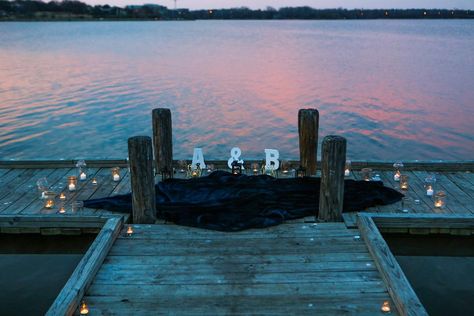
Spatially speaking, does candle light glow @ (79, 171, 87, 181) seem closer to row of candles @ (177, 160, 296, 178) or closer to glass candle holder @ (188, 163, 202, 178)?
row of candles @ (177, 160, 296, 178)

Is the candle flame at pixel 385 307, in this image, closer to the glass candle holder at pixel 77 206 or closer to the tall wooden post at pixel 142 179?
the tall wooden post at pixel 142 179

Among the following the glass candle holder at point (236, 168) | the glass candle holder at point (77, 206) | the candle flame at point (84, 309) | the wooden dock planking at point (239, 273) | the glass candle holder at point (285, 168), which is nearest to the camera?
the candle flame at point (84, 309)

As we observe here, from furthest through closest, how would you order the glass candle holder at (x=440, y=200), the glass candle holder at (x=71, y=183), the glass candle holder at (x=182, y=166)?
the glass candle holder at (x=182, y=166), the glass candle holder at (x=71, y=183), the glass candle holder at (x=440, y=200)

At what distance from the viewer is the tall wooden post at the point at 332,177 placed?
774 centimetres

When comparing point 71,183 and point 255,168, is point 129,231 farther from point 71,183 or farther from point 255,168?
point 255,168

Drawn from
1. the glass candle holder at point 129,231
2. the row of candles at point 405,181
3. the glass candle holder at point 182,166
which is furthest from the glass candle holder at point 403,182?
the glass candle holder at point 129,231

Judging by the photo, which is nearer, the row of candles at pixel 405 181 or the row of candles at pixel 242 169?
the row of candles at pixel 405 181

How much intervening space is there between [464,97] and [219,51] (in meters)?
35.5

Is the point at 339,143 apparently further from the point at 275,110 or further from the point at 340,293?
the point at 275,110

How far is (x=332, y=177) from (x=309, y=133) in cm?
227

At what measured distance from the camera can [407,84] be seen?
33.1 metres

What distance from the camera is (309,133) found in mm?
9961

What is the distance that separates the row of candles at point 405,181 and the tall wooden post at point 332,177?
6.43 ft

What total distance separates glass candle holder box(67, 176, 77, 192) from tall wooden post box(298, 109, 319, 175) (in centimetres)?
460
